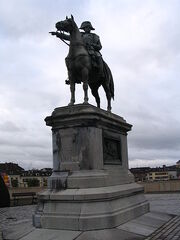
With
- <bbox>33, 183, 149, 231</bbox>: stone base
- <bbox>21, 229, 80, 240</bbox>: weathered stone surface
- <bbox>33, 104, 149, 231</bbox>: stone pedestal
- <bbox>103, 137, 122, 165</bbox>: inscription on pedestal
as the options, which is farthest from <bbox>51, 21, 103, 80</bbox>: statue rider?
<bbox>21, 229, 80, 240</bbox>: weathered stone surface

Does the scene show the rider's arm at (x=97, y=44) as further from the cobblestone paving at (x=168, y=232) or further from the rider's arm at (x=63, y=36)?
the cobblestone paving at (x=168, y=232)

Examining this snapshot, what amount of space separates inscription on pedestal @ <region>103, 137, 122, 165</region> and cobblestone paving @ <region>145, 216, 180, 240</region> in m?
2.17

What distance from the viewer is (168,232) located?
33.1ft

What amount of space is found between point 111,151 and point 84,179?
1880mm

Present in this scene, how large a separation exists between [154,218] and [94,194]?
2851mm

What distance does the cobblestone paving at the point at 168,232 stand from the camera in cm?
946

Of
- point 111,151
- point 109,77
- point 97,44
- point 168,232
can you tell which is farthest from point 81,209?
point 97,44

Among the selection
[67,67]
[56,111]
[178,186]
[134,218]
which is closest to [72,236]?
[134,218]

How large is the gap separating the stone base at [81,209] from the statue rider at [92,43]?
11.6 feet

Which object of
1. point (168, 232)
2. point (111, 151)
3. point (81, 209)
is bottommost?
point (168, 232)

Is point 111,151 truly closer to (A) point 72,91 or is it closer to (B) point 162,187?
(A) point 72,91

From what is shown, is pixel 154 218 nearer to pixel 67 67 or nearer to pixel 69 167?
pixel 69 167

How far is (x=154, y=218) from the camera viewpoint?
1198 cm

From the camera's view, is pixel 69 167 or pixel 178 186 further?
pixel 178 186
